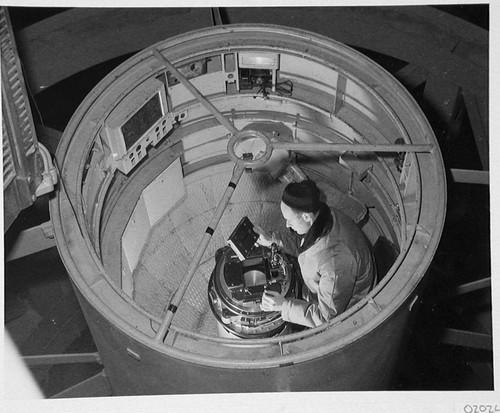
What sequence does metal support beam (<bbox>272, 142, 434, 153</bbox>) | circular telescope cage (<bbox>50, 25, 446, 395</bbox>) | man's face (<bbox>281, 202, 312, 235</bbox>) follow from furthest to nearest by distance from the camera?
man's face (<bbox>281, 202, 312, 235</bbox>) → metal support beam (<bbox>272, 142, 434, 153</bbox>) → circular telescope cage (<bbox>50, 25, 446, 395</bbox>)

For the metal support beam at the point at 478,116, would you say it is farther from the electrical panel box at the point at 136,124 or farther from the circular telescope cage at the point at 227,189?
the electrical panel box at the point at 136,124

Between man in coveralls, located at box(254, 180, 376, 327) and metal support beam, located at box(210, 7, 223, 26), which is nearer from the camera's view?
man in coveralls, located at box(254, 180, 376, 327)

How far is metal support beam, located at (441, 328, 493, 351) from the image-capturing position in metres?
6.57

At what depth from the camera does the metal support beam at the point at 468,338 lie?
6570mm

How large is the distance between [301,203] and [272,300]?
667 millimetres

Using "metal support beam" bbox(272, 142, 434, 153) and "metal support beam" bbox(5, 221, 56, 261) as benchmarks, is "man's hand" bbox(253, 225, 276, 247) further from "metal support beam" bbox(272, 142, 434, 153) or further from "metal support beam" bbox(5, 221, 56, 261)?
"metal support beam" bbox(5, 221, 56, 261)

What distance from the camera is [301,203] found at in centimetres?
534

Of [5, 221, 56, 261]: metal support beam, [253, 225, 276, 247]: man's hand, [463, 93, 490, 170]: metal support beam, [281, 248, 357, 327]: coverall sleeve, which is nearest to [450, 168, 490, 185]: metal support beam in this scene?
[463, 93, 490, 170]: metal support beam

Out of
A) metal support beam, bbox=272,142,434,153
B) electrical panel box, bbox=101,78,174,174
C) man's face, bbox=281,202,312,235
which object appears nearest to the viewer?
metal support beam, bbox=272,142,434,153

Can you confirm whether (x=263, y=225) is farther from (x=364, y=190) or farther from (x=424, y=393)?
(x=424, y=393)

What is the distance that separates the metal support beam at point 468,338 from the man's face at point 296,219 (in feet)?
6.44

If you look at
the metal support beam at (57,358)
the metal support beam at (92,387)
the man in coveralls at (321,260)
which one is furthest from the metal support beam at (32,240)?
the man in coveralls at (321,260)

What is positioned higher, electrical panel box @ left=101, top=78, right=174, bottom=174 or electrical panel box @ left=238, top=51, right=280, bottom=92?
electrical panel box @ left=238, top=51, right=280, bottom=92

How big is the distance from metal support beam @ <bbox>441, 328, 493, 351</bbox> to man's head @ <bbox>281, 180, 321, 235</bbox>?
6.60 feet
